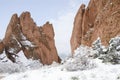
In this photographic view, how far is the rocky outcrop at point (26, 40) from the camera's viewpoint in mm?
63062

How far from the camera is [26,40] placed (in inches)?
2559

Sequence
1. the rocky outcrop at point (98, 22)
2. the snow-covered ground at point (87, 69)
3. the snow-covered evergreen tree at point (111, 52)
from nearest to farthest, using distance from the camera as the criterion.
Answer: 1. the snow-covered ground at point (87, 69)
2. the snow-covered evergreen tree at point (111, 52)
3. the rocky outcrop at point (98, 22)

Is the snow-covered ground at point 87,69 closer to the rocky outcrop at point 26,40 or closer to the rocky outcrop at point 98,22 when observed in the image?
the rocky outcrop at point 98,22

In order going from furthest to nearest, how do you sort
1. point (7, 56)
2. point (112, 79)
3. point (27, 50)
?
1. point (27, 50)
2. point (7, 56)
3. point (112, 79)

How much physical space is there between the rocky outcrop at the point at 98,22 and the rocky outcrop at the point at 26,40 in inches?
801

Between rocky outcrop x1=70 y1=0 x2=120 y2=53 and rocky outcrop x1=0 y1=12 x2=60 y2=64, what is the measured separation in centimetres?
2035

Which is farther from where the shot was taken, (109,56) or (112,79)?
(109,56)

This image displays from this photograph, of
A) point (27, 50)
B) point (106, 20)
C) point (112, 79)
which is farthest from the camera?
point (27, 50)

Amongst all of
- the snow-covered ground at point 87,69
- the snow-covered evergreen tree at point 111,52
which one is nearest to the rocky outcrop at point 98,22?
the snow-covered ground at point 87,69

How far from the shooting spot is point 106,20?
27.0 meters

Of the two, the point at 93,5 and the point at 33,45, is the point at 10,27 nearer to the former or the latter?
the point at 33,45

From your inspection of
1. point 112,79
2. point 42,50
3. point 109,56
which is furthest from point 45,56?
point 112,79

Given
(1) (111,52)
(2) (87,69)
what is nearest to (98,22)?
(1) (111,52)

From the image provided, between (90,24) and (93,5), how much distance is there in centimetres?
243
